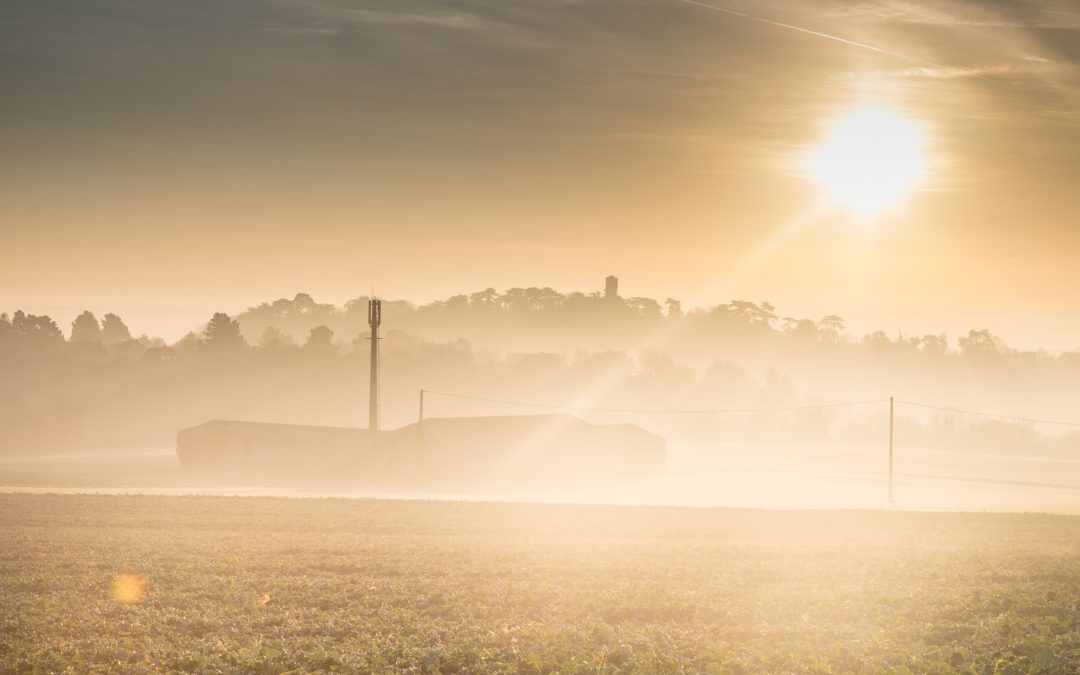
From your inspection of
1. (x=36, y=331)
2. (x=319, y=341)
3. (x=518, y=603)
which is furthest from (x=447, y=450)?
(x=36, y=331)

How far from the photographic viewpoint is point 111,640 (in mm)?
20156

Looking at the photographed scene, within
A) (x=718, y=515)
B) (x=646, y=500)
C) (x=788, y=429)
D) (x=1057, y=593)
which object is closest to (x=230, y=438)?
(x=646, y=500)

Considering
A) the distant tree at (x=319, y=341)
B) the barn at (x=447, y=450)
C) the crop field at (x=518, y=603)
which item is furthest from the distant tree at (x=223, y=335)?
the crop field at (x=518, y=603)

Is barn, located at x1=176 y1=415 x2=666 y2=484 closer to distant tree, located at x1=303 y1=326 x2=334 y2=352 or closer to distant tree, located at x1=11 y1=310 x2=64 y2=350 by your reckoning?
distant tree, located at x1=303 y1=326 x2=334 y2=352

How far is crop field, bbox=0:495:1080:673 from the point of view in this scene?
1939 cm

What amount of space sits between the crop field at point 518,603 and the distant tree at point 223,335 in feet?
455

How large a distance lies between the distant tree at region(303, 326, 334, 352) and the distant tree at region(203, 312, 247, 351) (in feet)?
40.4

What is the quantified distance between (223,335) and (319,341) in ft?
58.0

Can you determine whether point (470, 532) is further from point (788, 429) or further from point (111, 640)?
point (788, 429)

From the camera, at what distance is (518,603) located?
946 inches

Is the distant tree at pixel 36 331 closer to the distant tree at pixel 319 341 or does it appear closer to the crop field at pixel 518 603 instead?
the distant tree at pixel 319 341

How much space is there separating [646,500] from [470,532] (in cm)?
3103

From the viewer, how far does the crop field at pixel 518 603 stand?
763 inches

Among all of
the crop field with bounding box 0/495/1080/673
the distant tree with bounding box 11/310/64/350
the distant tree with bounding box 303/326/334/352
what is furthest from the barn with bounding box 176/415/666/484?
the distant tree with bounding box 11/310/64/350
